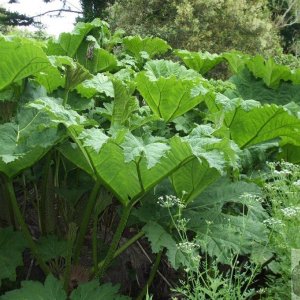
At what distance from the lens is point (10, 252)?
7.18 ft

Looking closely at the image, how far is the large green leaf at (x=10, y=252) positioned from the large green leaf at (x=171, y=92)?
845mm

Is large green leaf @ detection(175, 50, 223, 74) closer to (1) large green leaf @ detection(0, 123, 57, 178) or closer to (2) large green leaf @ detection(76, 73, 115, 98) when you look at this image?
(2) large green leaf @ detection(76, 73, 115, 98)

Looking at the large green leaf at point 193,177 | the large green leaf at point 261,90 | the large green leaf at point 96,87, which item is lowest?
the large green leaf at point 261,90

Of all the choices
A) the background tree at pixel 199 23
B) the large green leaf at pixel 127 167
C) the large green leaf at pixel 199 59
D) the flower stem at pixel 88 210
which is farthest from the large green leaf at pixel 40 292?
the background tree at pixel 199 23

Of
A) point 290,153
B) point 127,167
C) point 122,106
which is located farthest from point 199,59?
point 127,167

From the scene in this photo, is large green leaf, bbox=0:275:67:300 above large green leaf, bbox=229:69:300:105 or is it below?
below

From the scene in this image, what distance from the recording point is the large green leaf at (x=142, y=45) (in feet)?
12.2

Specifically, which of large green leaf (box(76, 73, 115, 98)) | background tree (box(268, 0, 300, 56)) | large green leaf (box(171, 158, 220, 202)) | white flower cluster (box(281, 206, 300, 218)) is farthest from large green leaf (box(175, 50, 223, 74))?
background tree (box(268, 0, 300, 56))

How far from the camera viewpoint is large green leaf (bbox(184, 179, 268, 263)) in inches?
78.4

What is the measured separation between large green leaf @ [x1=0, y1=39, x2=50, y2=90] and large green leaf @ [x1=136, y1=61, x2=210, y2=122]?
477 millimetres

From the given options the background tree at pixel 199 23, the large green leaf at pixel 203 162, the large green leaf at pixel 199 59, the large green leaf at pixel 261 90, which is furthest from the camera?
the background tree at pixel 199 23

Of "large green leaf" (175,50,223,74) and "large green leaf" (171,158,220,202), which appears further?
"large green leaf" (175,50,223,74)

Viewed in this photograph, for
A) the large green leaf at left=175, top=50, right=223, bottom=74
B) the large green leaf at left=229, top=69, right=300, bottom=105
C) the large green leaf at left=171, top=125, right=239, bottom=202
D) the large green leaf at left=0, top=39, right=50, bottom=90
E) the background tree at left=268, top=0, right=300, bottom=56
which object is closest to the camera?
the large green leaf at left=171, top=125, right=239, bottom=202

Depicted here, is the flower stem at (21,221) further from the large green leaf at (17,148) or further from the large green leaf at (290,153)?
the large green leaf at (290,153)
